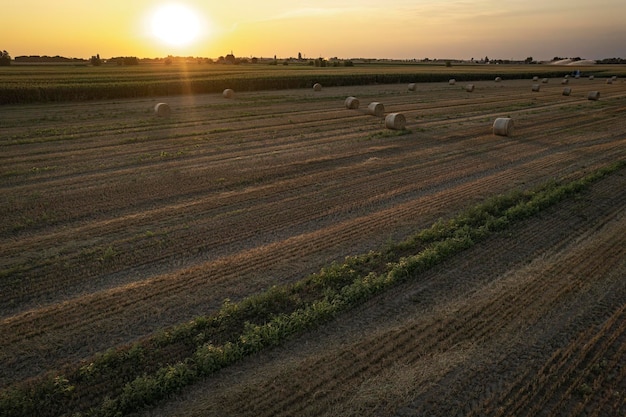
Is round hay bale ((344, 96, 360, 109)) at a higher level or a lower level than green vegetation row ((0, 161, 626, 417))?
higher

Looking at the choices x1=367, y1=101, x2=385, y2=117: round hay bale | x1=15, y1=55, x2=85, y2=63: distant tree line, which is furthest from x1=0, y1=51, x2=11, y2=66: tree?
x1=367, y1=101, x2=385, y2=117: round hay bale

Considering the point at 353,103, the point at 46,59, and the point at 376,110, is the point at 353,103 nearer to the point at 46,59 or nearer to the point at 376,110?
the point at 376,110

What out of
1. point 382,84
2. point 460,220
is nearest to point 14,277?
point 460,220

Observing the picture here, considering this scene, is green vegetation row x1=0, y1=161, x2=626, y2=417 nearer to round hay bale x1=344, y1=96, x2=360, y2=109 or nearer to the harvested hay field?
the harvested hay field

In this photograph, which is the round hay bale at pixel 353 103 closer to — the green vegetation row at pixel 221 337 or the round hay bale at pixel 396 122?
the round hay bale at pixel 396 122

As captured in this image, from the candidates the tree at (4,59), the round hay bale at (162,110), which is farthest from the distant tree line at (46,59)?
the round hay bale at (162,110)
